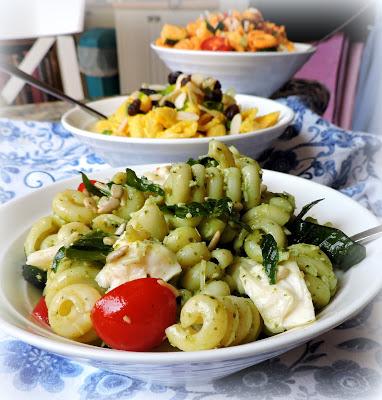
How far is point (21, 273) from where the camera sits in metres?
0.59

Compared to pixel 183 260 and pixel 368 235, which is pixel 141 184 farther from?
pixel 368 235

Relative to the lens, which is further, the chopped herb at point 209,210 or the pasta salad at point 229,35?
the pasta salad at point 229,35

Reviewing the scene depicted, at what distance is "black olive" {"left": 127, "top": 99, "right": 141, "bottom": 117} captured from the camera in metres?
1.04

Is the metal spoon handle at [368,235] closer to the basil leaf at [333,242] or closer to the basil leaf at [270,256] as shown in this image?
the basil leaf at [333,242]

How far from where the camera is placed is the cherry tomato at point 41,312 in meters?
0.51

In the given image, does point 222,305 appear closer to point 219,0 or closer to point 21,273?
point 21,273

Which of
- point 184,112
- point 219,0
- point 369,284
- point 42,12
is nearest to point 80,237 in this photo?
point 369,284

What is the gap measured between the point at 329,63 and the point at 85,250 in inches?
103

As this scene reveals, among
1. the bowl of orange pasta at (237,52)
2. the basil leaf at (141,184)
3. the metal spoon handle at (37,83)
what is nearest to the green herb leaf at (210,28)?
the bowl of orange pasta at (237,52)

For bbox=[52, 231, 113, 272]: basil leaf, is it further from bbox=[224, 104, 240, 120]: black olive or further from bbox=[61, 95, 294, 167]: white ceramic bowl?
bbox=[224, 104, 240, 120]: black olive

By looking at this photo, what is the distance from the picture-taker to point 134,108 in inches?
41.1

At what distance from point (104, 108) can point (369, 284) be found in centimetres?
91

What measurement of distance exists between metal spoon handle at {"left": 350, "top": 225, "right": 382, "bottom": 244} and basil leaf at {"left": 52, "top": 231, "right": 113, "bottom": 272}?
0.90 ft

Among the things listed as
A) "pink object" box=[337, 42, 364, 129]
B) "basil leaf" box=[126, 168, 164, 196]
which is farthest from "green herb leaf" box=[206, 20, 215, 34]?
"pink object" box=[337, 42, 364, 129]
